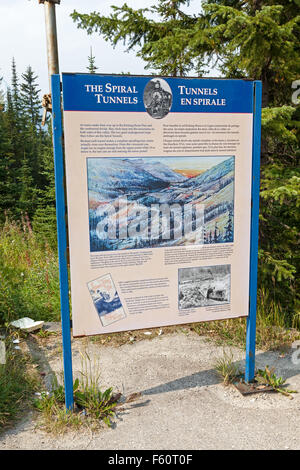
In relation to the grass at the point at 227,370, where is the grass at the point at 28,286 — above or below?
above

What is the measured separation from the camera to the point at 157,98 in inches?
120

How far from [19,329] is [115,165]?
2.68 metres

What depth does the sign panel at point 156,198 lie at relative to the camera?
9.69 feet

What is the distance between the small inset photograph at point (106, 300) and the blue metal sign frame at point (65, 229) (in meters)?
0.21

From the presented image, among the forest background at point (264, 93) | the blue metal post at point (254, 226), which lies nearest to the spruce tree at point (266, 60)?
the forest background at point (264, 93)

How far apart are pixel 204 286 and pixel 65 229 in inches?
48.6

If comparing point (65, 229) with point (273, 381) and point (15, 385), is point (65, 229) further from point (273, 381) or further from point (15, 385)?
point (273, 381)

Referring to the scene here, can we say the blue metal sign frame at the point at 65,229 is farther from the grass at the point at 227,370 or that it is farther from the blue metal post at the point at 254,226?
the grass at the point at 227,370

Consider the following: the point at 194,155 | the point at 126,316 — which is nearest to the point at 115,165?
the point at 194,155

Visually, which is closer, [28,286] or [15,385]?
[15,385]

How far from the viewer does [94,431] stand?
3.03 m

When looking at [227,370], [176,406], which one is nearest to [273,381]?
[227,370]

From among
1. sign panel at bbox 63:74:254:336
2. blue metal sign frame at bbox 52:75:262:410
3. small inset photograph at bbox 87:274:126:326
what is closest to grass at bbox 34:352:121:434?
blue metal sign frame at bbox 52:75:262:410

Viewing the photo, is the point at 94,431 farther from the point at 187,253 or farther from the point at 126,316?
the point at 187,253
